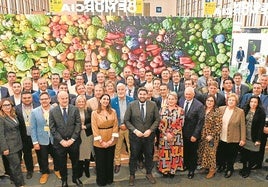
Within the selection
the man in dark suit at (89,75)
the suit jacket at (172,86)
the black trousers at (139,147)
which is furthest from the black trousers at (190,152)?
the man in dark suit at (89,75)

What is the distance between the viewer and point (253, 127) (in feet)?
12.2

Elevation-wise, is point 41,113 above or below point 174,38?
A: below

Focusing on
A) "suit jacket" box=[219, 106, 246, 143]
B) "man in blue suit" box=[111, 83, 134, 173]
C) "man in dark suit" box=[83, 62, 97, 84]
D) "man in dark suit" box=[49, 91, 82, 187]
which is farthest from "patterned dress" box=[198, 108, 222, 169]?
"man in dark suit" box=[83, 62, 97, 84]

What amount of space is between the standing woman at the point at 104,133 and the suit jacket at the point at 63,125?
21 cm

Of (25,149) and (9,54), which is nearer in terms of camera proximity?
(25,149)

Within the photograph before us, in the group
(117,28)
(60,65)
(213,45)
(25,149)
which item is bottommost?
(25,149)

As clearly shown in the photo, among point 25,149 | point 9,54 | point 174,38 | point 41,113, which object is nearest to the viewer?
point 41,113

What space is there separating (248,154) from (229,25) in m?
3.22

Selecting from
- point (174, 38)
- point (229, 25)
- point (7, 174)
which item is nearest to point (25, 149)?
point (7, 174)

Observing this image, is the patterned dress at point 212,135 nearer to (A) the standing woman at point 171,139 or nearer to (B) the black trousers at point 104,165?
(A) the standing woman at point 171,139

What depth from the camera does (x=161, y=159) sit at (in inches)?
150

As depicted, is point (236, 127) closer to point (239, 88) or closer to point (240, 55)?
point (239, 88)

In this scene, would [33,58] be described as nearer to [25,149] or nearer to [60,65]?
[60,65]

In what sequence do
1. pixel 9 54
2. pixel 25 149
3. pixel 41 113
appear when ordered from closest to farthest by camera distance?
pixel 41 113
pixel 25 149
pixel 9 54
